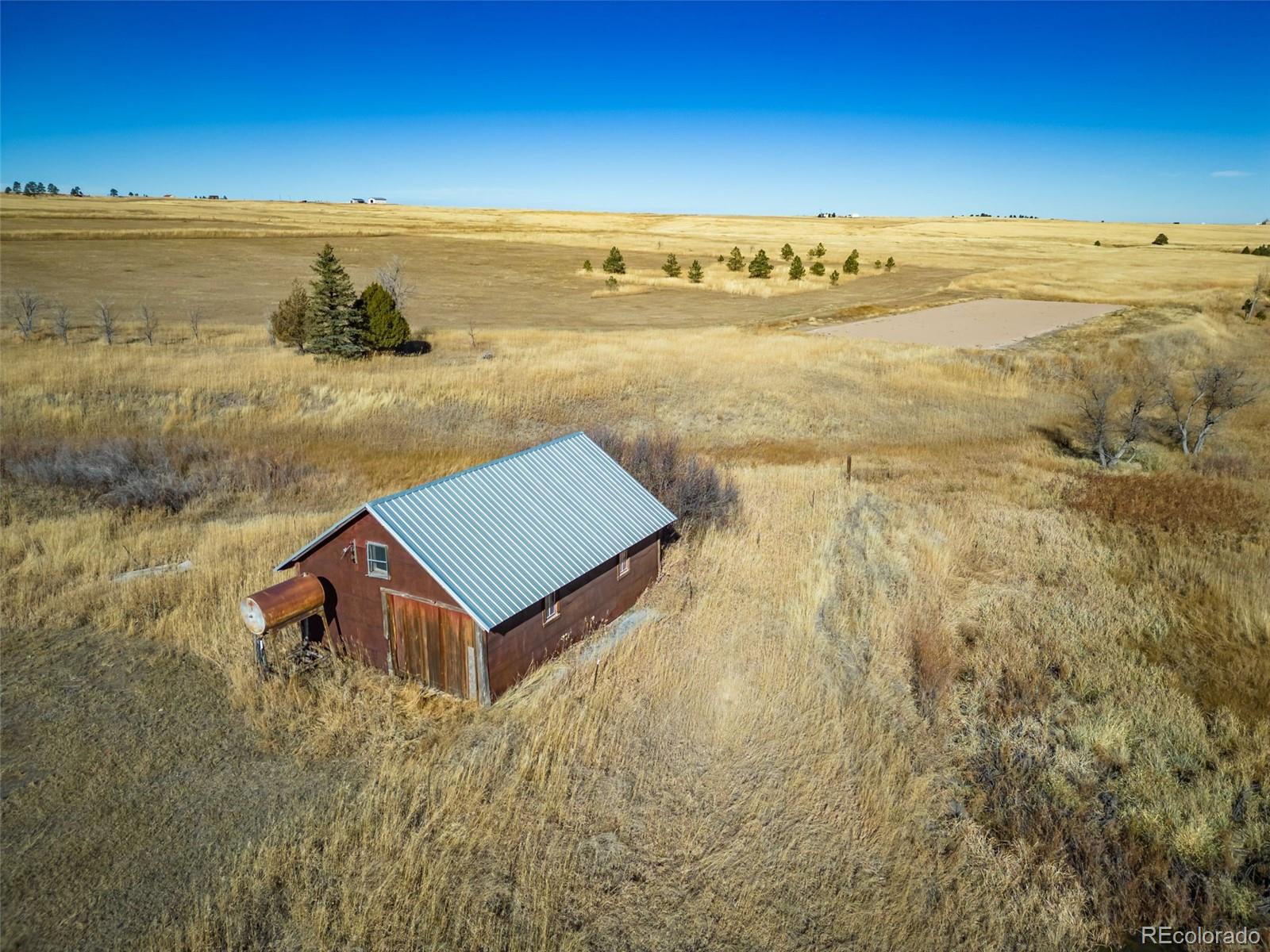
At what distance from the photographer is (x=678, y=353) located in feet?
116

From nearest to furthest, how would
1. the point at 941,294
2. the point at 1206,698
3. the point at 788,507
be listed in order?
1. the point at 1206,698
2. the point at 788,507
3. the point at 941,294

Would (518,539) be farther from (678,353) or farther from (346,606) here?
(678,353)

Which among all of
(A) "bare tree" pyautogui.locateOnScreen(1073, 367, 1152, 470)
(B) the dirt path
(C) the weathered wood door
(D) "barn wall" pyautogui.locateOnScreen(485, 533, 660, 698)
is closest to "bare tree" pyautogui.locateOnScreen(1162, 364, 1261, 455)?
(A) "bare tree" pyautogui.locateOnScreen(1073, 367, 1152, 470)

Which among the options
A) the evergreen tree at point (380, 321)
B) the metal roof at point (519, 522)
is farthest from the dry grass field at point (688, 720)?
the evergreen tree at point (380, 321)

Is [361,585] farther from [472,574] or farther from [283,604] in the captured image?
[472,574]

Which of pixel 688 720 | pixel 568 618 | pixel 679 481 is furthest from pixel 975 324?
pixel 688 720

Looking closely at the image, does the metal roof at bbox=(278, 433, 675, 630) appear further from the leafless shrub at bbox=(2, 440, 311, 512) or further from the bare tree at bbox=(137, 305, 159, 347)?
the bare tree at bbox=(137, 305, 159, 347)

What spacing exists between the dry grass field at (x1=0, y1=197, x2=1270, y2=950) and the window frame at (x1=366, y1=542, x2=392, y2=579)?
1.51 meters

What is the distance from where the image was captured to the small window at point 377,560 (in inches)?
380

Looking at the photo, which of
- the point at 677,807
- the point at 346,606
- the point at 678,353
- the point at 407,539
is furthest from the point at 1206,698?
the point at 678,353

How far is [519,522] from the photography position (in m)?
10.7

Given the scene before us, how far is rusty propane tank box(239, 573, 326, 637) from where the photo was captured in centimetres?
960

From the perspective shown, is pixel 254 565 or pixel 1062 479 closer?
pixel 254 565

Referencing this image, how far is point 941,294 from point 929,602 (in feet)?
201
